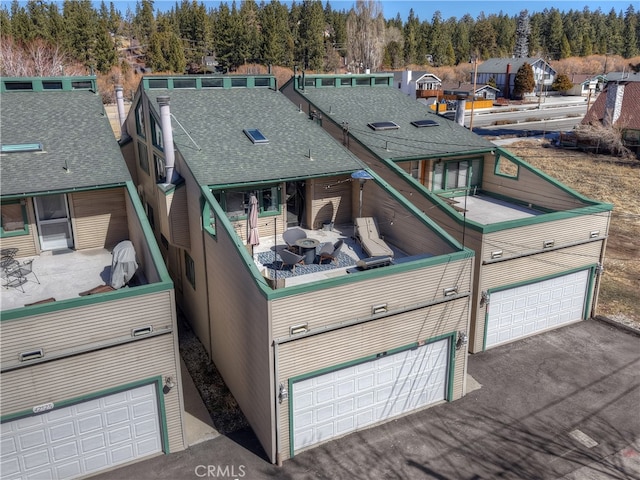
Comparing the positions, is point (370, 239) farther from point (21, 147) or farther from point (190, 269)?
point (21, 147)

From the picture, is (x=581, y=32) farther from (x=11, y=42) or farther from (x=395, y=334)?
(x=395, y=334)

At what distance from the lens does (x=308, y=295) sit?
12859 mm

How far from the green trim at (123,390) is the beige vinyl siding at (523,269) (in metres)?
10.8

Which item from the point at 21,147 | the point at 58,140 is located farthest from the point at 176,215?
the point at 21,147

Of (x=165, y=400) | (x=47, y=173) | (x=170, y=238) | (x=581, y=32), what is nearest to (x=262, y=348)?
(x=165, y=400)

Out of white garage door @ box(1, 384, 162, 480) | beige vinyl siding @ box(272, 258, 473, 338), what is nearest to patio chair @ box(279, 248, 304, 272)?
beige vinyl siding @ box(272, 258, 473, 338)

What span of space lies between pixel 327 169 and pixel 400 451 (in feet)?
31.1

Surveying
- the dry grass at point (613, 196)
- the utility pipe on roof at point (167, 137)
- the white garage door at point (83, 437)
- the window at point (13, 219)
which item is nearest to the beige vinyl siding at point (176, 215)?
the utility pipe on roof at point (167, 137)

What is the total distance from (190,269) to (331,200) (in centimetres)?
578

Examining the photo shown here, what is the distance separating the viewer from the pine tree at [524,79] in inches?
3558

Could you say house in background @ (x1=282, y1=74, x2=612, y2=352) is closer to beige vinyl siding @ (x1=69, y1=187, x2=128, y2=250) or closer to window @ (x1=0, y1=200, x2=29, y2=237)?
beige vinyl siding @ (x1=69, y1=187, x2=128, y2=250)

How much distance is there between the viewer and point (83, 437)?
1280 cm

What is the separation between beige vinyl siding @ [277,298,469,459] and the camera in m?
13.3

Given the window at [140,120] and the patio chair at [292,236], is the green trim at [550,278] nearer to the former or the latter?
the patio chair at [292,236]
